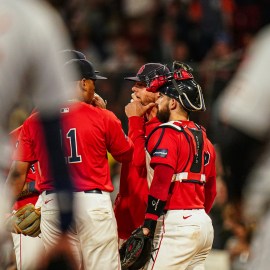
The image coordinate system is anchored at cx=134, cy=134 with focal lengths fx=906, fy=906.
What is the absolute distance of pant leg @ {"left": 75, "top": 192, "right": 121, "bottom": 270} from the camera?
6492mm

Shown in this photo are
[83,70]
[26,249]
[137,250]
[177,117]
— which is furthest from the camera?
[26,249]

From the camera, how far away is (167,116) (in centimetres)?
666

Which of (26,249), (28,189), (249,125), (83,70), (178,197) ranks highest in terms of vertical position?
(249,125)

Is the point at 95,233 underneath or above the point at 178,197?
underneath

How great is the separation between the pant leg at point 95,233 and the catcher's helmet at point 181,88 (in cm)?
92

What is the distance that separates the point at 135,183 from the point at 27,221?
33.8 inches

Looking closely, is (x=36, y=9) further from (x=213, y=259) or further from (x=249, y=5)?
(x=249, y=5)

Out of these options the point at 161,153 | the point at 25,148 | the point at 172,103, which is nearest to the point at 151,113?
the point at 172,103

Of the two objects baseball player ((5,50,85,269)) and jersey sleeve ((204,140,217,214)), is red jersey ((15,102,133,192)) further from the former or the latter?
jersey sleeve ((204,140,217,214))

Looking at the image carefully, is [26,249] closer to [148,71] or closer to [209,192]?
[209,192]

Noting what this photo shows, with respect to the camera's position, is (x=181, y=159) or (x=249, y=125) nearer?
(x=249, y=125)

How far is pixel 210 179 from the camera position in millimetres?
6867

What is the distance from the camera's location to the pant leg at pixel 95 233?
256 inches

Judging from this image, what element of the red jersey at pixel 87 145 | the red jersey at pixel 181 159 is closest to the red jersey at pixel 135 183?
the red jersey at pixel 87 145
